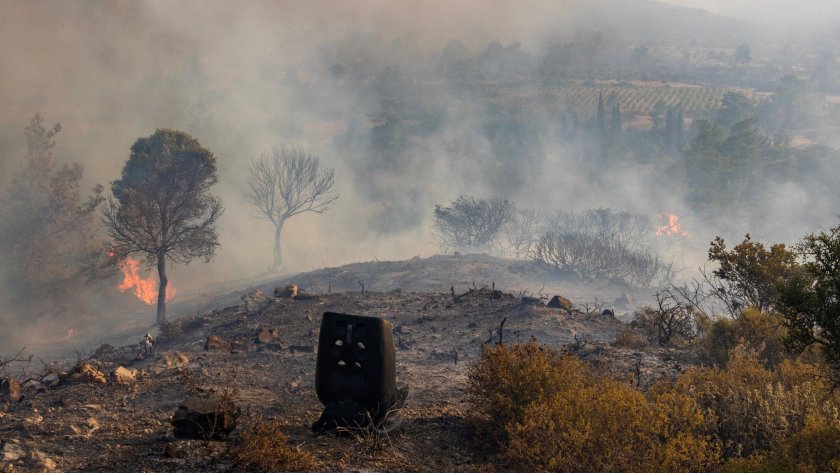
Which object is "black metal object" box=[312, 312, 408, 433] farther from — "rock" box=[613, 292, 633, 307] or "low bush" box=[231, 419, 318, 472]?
"rock" box=[613, 292, 633, 307]

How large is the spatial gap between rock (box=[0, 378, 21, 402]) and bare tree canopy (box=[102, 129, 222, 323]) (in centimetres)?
1979

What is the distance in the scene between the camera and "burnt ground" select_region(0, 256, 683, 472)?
844cm

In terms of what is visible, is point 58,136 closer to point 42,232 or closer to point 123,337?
point 42,232

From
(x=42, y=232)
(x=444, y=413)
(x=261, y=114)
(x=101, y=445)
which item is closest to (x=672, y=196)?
(x=261, y=114)

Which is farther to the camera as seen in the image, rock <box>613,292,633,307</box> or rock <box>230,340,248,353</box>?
rock <box>613,292,633,307</box>

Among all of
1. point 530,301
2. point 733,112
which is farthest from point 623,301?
point 733,112

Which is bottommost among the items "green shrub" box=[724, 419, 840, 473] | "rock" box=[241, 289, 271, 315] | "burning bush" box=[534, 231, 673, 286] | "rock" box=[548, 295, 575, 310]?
"rock" box=[241, 289, 271, 315]

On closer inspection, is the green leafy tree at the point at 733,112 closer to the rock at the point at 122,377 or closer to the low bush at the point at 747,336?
the low bush at the point at 747,336

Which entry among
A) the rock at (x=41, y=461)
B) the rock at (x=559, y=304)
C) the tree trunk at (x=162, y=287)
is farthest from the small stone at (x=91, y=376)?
the tree trunk at (x=162, y=287)

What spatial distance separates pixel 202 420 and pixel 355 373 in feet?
6.73

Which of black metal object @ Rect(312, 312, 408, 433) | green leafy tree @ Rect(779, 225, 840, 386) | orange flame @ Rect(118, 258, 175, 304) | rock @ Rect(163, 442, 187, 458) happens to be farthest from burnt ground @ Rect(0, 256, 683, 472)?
Result: orange flame @ Rect(118, 258, 175, 304)

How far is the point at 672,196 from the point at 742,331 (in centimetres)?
5537

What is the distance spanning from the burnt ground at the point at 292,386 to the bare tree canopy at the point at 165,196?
981 cm

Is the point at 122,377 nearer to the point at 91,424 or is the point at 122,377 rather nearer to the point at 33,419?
the point at 33,419
